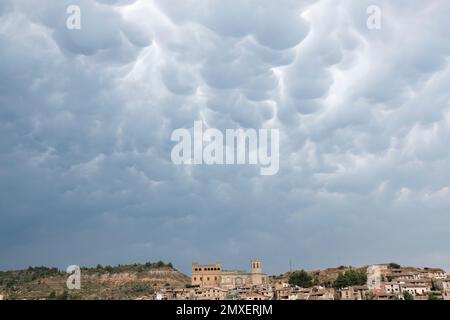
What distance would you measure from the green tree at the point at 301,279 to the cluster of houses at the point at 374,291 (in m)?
7.31

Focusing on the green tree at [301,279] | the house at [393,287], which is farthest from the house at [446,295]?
the green tree at [301,279]

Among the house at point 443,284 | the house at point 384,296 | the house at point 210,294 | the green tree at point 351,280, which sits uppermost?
the green tree at point 351,280

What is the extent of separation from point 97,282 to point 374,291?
9233 centimetres

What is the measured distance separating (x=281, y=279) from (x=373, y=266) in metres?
27.2

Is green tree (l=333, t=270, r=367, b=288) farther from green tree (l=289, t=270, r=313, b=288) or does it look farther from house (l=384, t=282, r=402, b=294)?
green tree (l=289, t=270, r=313, b=288)

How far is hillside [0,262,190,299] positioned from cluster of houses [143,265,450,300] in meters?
22.0

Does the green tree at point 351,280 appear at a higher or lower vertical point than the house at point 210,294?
higher

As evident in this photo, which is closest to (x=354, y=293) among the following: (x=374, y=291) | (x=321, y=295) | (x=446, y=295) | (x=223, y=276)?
(x=374, y=291)

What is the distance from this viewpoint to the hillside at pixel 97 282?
144125mm

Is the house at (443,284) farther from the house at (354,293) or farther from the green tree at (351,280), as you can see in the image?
the green tree at (351,280)

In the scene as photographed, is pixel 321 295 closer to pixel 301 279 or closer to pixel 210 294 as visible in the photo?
pixel 210 294
